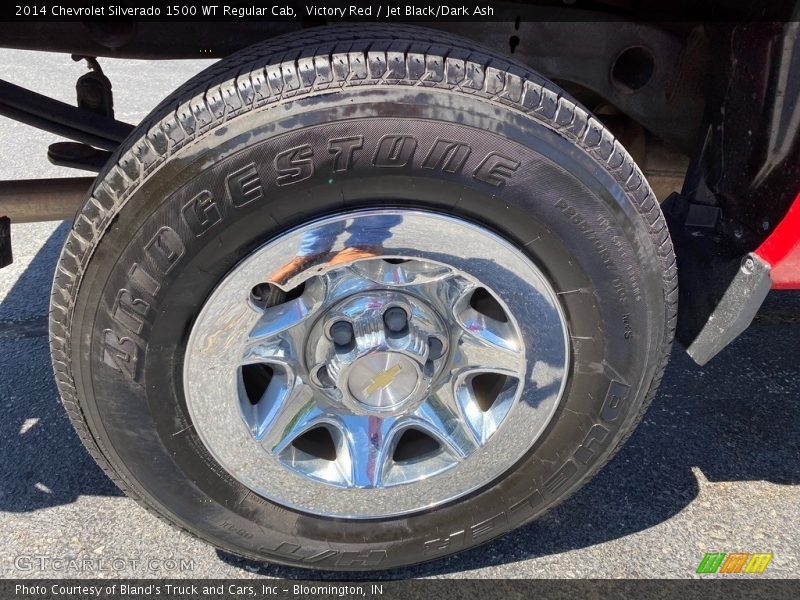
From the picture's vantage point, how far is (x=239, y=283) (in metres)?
1.50

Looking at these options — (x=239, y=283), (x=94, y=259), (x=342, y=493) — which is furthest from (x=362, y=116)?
(x=342, y=493)

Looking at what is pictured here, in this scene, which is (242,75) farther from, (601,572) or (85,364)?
(601,572)

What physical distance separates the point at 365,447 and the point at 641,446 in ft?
3.50

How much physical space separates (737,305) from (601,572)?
2.70 ft

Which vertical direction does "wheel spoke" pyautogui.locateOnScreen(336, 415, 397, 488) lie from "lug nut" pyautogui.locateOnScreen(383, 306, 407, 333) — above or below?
below

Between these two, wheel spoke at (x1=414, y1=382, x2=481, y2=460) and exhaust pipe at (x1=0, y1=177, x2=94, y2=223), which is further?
exhaust pipe at (x1=0, y1=177, x2=94, y2=223)

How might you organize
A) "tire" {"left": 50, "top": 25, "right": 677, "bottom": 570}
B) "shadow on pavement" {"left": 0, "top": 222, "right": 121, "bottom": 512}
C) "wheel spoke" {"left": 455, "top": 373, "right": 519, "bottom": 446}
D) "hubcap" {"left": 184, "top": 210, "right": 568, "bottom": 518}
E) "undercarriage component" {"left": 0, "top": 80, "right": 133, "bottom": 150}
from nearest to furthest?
"tire" {"left": 50, "top": 25, "right": 677, "bottom": 570} < "hubcap" {"left": 184, "top": 210, "right": 568, "bottom": 518} < "wheel spoke" {"left": 455, "top": 373, "right": 519, "bottom": 446} < "shadow on pavement" {"left": 0, "top": 222, "right": 121, "bottom": 512} < "undercarriage component" {"left": 0, "top": 80, "right": 133, "bottom": 150}

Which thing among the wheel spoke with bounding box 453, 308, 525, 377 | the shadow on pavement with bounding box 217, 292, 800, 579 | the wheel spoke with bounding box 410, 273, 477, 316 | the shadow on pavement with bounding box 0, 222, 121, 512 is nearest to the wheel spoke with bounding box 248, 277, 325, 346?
the wheel spoke with bounding box 410, 273, 477, 316

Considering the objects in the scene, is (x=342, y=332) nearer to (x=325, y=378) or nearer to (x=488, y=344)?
(x=325, y=378)

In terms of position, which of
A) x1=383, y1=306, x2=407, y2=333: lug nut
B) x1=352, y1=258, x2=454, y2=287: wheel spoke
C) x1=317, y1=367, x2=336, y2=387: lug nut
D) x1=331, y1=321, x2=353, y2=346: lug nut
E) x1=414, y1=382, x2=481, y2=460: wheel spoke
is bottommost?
x1=414, y1=382, x2=481, y2=460: wheel spoke

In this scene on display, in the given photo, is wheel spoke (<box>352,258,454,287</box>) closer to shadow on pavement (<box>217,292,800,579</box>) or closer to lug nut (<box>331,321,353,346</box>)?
lug nut (<box>331,321,353,346</box>)

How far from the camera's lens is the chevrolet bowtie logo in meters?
1.69

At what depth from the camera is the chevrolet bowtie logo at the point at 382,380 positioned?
1687 mm

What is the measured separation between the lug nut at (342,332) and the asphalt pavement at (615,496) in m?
0.72
